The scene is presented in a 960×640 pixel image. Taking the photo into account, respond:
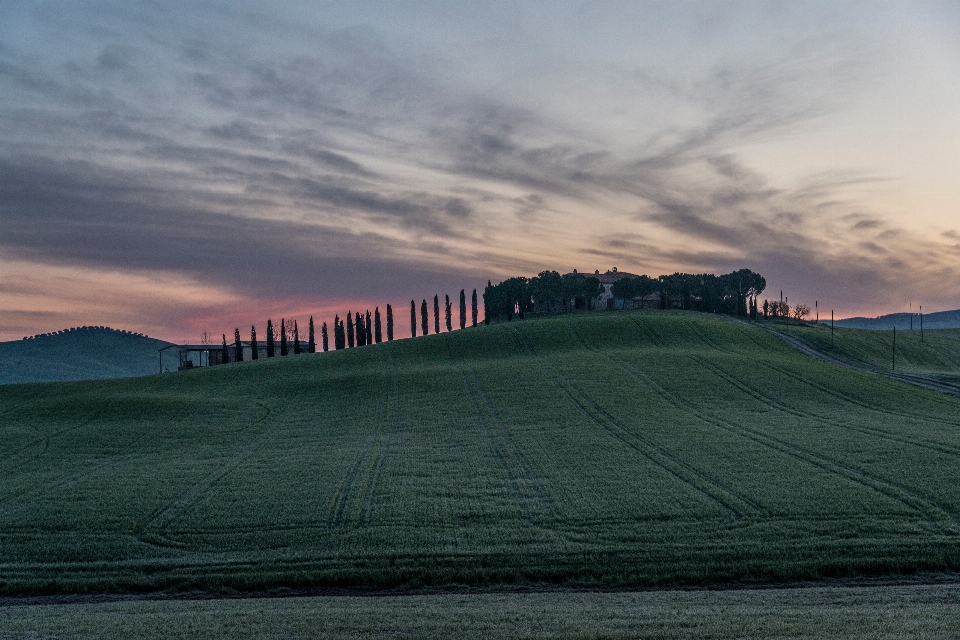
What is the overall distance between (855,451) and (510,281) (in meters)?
125

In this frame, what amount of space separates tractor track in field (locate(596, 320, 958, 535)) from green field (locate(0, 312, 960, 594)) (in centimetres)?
19

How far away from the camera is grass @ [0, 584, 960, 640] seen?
15.3 m

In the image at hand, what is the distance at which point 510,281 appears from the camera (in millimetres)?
162000

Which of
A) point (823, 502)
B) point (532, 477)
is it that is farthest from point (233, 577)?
point (823, 502)

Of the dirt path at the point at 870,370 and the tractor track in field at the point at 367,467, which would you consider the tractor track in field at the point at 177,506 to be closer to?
the tractor track in field at the point at 367,467

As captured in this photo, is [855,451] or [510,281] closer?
[855,451]

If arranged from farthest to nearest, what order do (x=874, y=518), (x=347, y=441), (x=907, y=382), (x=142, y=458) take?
1. (x=907, y=382)
2. (x=347, y=441)
3. (x=142, y=458)
4. (x=874, y=518)

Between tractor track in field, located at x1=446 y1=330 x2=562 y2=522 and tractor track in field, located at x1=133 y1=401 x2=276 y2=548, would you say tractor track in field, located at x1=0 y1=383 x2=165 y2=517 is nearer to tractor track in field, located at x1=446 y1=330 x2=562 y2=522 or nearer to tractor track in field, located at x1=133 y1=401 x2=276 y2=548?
tractor track in field, located at x1=133 y1=401 x2=276 y2=548

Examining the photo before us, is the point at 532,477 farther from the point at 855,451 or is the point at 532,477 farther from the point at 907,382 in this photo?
the point at 907,382

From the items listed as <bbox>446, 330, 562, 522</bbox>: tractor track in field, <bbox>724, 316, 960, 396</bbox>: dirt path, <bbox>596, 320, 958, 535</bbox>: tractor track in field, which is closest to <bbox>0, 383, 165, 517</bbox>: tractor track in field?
<bbox>446, 330, 562, 522</bbox>: tractor track in field

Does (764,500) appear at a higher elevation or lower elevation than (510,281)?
lower

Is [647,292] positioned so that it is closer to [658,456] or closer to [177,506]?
[658,456]

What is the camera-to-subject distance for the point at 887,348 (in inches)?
4040

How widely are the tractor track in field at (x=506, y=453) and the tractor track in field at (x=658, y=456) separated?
6372mm
